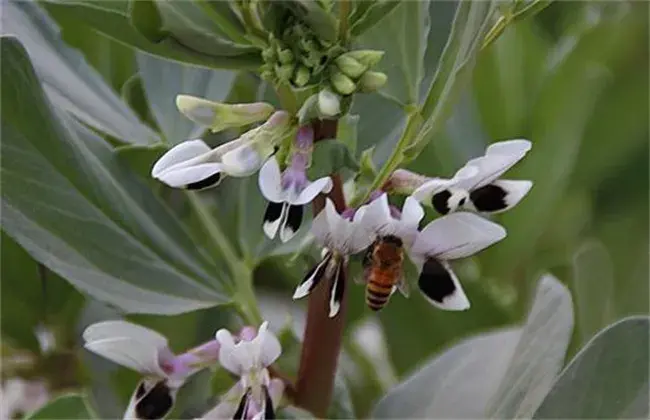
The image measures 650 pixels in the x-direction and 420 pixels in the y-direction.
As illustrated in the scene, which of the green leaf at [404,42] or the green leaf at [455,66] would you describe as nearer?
the green leaf at [455,66]

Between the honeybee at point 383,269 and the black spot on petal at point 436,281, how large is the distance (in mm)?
13

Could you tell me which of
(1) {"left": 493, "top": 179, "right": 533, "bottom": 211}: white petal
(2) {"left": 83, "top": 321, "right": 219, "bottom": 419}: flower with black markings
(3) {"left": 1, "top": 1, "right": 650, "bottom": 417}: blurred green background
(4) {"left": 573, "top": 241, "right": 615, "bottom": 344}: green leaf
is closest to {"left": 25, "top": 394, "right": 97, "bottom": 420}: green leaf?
(2) {"left": 83, "top": 321, "right": 219, "bottom": 419}: flower with black markings

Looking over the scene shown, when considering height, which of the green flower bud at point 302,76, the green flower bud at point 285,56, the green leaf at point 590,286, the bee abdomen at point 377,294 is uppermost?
the green flower bud at point 285,56

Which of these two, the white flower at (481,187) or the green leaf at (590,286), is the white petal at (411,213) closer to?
the white flower at (481,187)

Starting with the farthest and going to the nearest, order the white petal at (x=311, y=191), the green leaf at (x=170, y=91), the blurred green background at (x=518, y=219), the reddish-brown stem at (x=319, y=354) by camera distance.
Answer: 1. the blurred green background at (x=518, y=219)
2. the green leaf at (x=170, y=91)
3. the reddish-brown stem at (x=319, y=354)
4. the white petal at (x=311, y=191)

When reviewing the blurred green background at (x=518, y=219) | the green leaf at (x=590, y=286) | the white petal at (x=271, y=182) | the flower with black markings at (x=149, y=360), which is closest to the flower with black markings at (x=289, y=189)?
the white petal at (x=271, y=182)

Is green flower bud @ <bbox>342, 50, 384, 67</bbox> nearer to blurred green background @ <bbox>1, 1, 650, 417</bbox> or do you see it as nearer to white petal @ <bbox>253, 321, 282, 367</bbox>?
white petal @ <bbox>253, 321, 282, 367</bbox>

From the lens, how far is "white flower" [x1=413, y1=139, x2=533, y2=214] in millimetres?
506

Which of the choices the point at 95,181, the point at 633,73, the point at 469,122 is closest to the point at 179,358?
the point at 95,181

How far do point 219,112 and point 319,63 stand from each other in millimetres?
54

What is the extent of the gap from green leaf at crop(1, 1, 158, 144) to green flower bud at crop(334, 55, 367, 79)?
0.21m

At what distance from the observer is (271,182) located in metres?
0.50

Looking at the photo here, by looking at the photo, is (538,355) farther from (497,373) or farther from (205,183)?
(205,183)

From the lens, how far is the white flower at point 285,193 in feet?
1.62
